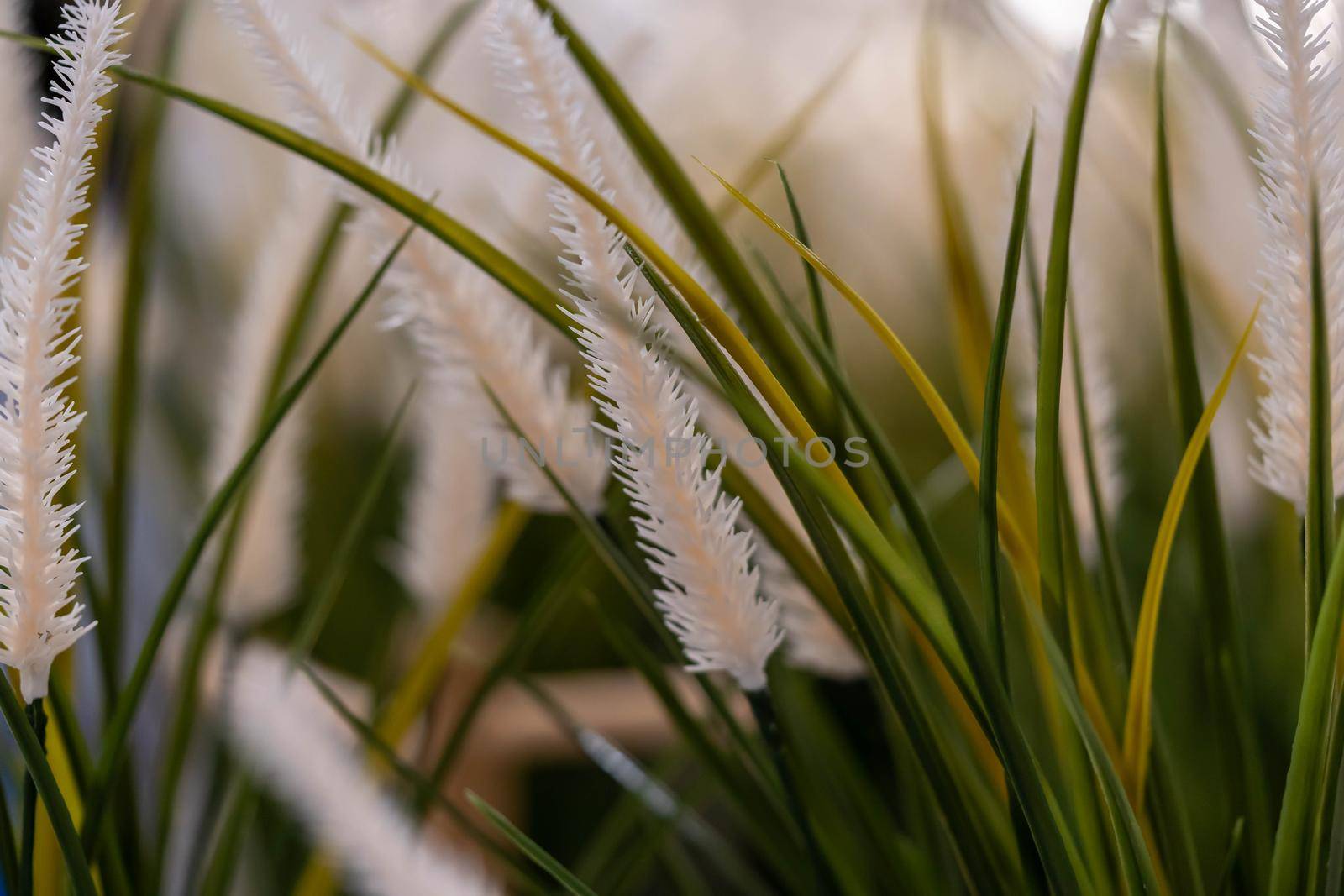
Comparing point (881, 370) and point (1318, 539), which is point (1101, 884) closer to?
point (1318, 539)

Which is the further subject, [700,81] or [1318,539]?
[700,81]

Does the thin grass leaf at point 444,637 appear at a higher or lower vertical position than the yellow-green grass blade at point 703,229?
lower

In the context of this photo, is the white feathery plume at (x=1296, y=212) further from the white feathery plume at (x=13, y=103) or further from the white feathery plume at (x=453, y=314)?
the white feathery plume at (x=13, y=103)

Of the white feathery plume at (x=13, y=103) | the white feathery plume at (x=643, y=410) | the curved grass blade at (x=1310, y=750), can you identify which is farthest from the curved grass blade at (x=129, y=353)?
the curved grass blade at (x=1310, y=750)

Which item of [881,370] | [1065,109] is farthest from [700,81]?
[1065,109]

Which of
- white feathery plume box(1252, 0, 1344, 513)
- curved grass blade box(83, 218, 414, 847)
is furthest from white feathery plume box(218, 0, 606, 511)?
white feathery plume box(1252, 0, 1344, 513)

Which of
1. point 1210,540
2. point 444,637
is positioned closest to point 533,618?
point 444,637

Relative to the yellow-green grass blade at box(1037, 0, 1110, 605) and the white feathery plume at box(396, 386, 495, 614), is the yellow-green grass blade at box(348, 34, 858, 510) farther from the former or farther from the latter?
the white feathery plume at box(396, 386, 495, 614)
